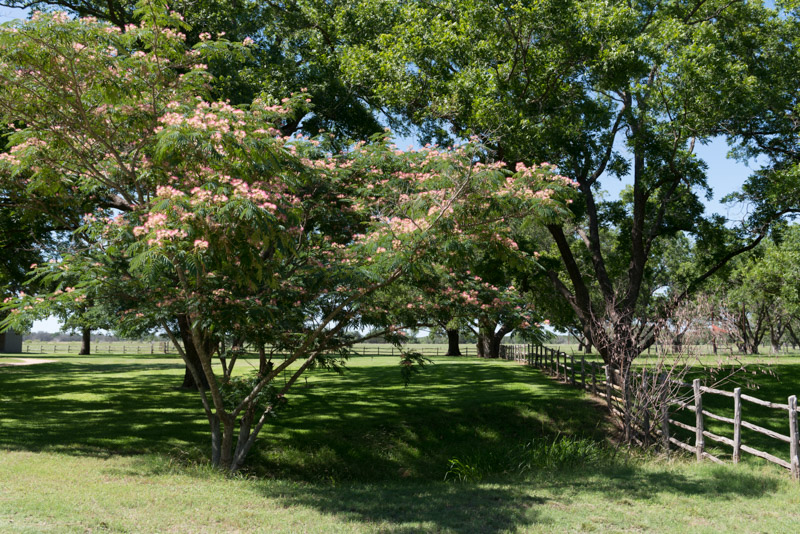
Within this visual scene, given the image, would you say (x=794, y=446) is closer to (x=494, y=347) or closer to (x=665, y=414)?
(x=665, y=414)

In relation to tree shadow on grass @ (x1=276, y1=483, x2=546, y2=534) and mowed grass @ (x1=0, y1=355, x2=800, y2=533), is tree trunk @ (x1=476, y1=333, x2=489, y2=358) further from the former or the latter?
tree shadow on grass @ (x1=276, y1=483, x2=546, y2=534)

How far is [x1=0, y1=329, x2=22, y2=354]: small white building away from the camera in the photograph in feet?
180

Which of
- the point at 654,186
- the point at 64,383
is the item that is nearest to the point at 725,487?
the point at 654,186

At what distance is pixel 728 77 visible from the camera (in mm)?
15180

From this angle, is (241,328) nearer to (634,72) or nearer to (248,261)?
(248,261)

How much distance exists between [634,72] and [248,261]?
12612mm

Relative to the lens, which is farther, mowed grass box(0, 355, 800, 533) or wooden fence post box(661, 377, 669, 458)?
wooden fence post box(661, 377, 669, 458)

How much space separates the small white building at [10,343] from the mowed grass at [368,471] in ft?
129

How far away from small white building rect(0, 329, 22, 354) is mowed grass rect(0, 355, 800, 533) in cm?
3930

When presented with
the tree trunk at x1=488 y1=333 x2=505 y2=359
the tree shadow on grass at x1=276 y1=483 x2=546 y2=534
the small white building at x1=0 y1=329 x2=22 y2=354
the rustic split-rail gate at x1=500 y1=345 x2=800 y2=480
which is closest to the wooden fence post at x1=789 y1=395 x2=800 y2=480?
the rustic split-rail gate at x1=500 y1=345 x2=800 y2=480

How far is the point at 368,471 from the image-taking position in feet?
42.0

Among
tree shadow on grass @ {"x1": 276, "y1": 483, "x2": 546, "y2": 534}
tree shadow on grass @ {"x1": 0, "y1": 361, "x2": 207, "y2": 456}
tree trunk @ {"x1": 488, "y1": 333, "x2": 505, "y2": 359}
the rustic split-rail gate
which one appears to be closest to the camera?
tree shadow on grass @ {"x1": 276, "y1": 483, "x2": 546, "y2": 534}

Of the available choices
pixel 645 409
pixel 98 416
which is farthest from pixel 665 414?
pixel 98 416

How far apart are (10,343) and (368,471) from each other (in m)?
56.3
